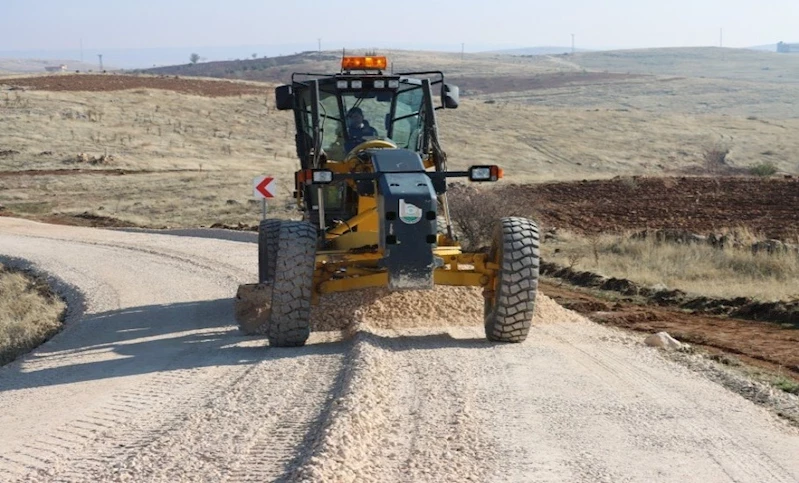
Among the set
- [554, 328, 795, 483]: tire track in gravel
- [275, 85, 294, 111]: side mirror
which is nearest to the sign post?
[275, 85, 294, 111]: side mirror

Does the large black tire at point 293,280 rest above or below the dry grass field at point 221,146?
above

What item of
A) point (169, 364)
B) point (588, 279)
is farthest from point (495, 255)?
point (588, 279)

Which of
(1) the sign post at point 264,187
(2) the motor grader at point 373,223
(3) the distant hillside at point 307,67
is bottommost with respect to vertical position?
(1) the sign post at point 264,187

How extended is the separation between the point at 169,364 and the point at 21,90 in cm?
5594

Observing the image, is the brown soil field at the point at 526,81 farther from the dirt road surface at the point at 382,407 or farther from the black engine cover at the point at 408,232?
the black engine cover at the point at 408,232

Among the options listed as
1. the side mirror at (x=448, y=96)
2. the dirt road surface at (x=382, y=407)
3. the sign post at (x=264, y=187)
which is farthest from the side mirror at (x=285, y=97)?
the sign post at (x=264, y=187)

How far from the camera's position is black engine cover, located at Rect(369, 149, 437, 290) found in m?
10.8

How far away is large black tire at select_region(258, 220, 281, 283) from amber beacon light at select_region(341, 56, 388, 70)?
2085 millimetres

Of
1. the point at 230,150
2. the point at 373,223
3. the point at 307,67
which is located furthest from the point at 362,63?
the point at 307,67

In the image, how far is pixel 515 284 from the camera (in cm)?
1131

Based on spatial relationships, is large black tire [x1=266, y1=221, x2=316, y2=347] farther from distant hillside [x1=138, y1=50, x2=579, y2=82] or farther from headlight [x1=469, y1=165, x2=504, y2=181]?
distant hillside [x1=138, y1=50, x2=579, y2=82]

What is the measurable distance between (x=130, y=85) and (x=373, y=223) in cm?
6188

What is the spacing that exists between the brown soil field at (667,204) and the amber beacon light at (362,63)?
13.0 m

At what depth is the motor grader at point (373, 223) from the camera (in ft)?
35.9
